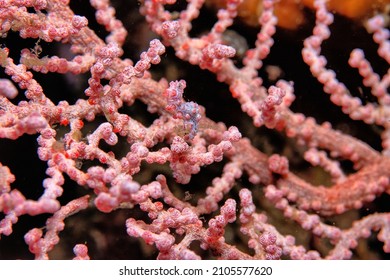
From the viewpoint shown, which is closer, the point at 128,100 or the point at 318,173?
the point at 128,100

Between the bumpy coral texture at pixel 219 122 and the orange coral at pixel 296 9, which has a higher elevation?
the orange coral at pixel 296 9

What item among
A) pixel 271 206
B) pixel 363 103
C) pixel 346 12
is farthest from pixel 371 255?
pixel 346 12

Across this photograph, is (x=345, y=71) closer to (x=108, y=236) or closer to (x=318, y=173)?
(x=318, y=173)

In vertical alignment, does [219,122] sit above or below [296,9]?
below

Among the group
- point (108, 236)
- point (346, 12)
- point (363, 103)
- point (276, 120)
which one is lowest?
point (108, 236)

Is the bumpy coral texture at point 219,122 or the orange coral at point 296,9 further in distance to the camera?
the orange coral at point 296,9
